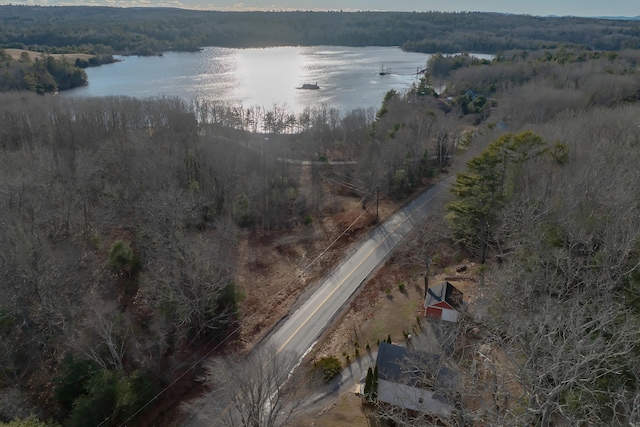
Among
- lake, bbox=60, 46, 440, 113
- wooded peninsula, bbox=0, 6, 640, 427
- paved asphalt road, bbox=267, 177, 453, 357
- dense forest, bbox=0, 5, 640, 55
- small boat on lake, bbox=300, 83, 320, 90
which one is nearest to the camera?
wooded peninsula, bbox=0, 6, 640, 427

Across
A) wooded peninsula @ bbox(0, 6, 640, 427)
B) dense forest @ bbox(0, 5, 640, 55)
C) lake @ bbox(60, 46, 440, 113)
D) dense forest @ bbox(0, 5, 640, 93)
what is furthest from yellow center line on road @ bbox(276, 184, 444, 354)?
dense forest @ bbox(0, 5, 640, 55)

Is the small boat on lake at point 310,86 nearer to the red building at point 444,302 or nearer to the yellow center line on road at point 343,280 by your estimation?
the yellow center line on road at point 343,280

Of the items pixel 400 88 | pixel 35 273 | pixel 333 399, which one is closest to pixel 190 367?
pixel 333 399

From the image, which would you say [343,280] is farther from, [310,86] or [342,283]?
[310,86]

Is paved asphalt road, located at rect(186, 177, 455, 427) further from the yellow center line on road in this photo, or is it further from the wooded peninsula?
the wooded peninsula

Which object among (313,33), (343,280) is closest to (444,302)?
(343,280)

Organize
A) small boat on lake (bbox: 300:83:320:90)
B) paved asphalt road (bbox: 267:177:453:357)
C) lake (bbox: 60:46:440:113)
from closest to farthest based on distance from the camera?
1. paved asphalt road (bbox: 267:177:453:357)
2. lake (bbox: 60:46:440:113)
3. small boat on lake (bbox: 300:83:320:90)

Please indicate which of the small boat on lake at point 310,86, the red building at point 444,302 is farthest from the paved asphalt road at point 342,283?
the small boat on lake at point 310,86

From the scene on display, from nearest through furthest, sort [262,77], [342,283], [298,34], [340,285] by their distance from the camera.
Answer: [340,285], [342,283], [262,77], [298,34]
